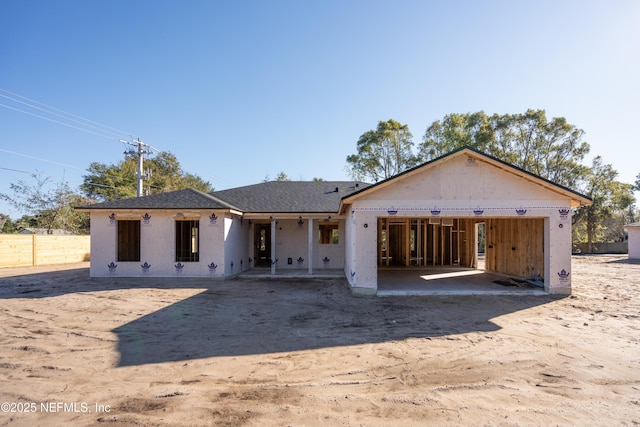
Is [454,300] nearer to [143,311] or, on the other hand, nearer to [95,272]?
[143,311]

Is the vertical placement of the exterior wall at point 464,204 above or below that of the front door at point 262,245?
above

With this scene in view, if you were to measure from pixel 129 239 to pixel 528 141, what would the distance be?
1326 inches

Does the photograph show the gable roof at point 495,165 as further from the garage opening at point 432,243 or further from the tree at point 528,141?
the tree at point 528,141

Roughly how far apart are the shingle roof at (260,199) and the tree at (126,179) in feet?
69.7

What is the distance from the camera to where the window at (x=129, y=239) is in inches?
608

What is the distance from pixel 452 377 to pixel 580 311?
585cm

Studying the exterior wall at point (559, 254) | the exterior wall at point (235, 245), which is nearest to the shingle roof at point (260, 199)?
the exterior wall at point (235, 245)

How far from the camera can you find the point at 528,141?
30125 mm

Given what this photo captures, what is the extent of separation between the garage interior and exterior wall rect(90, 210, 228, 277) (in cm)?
656

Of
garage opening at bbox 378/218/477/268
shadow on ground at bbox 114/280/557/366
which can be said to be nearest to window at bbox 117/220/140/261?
shadow on ground at bbox 114/280/557/366

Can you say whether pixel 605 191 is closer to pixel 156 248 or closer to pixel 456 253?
pixel 456 253

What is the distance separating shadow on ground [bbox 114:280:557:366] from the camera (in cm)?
532

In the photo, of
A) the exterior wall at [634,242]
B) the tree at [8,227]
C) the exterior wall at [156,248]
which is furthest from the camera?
the tree at [8,227]

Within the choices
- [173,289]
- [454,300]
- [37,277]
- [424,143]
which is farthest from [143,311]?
[424,143]
